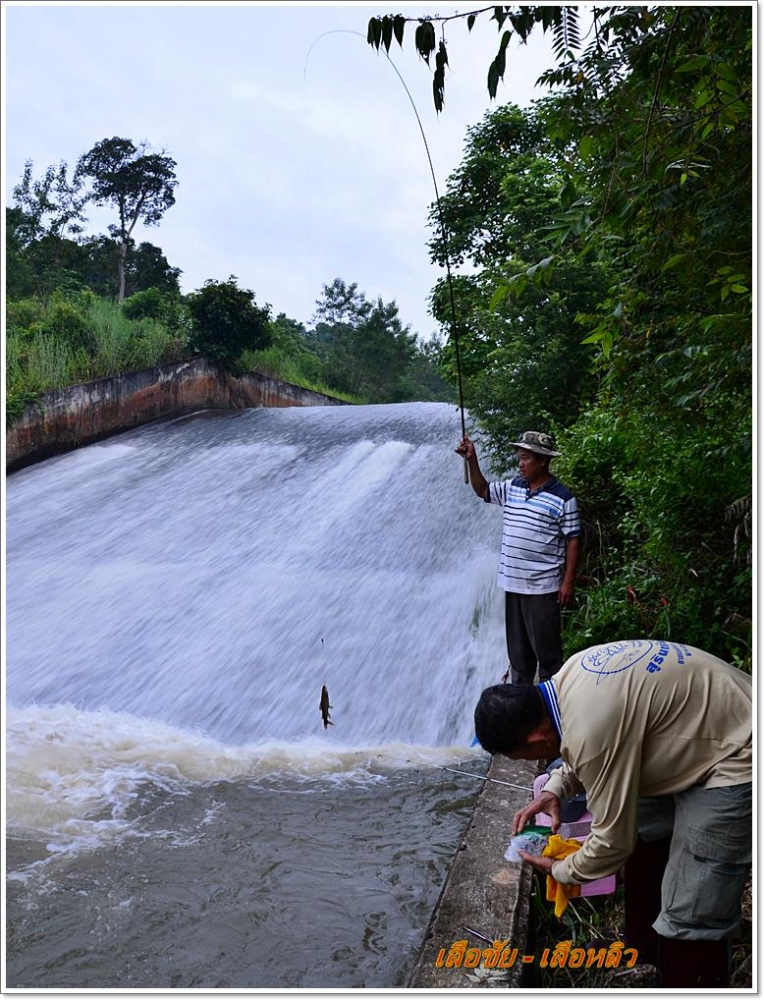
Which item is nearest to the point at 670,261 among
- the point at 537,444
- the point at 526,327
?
the point at 537,444

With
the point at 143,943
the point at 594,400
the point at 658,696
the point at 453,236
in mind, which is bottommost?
the point at 143,943

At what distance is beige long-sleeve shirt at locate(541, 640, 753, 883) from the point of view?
196 centimetres

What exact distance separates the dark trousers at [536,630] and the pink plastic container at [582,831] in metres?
1.48

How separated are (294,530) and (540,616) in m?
4.97

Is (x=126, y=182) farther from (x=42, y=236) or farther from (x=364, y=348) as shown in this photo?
(x=364, y=348)

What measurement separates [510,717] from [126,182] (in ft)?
61.3

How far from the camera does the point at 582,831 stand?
7.60 feet

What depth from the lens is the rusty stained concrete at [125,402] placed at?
1190cm

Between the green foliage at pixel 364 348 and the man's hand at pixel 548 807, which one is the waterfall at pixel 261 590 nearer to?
the man's hand at pixel 548 807

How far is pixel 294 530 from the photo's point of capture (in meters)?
8.69

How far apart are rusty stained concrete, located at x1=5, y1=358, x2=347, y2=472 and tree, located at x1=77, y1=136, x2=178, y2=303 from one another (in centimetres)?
372

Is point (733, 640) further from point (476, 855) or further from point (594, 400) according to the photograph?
point (594, 400)

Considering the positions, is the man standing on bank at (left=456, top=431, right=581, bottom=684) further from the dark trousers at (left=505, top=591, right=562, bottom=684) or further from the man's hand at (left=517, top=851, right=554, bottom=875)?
the man's hand at (left=517, top=851, right=554, bottom=875)

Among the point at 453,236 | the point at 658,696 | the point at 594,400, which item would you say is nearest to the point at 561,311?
the point at 594,400
